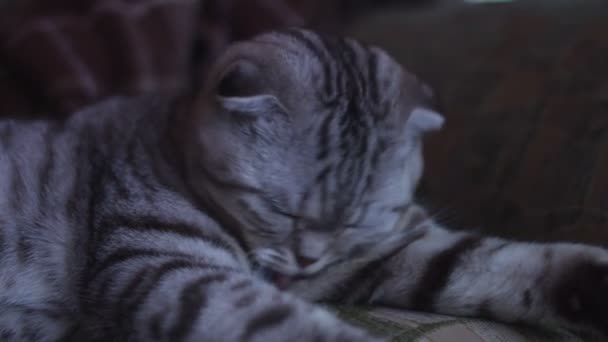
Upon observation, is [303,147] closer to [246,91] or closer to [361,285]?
[246,91]

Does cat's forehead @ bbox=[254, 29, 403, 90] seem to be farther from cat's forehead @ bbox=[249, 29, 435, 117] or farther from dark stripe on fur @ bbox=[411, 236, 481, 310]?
dark stripe on fur @ bbox=[411, 236, 481, 310]

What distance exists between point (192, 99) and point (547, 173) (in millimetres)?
667

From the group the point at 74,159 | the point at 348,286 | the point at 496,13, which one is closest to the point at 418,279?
the point at 348,286

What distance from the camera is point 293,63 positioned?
3.31ft

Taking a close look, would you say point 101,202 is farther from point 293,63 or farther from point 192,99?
point 293,63

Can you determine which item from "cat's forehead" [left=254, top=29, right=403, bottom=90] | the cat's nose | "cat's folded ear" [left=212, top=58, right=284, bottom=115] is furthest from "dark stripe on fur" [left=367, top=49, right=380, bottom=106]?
the cat's nose

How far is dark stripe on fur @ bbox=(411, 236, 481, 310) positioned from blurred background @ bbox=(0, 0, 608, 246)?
0.60 feet

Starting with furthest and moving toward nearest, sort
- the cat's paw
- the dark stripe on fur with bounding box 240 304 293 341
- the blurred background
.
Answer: the blurred background → the cat's paw → the dark stripe on fur with bounding box 240 304 293 341

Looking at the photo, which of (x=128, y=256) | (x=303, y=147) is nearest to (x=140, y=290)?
(x=128, y=256)

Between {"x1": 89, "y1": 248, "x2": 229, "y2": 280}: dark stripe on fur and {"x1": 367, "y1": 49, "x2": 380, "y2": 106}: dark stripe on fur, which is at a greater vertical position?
{"x1": 367, "y1": 49, "x2": 380, "y2": 106}: dark stripe on fur

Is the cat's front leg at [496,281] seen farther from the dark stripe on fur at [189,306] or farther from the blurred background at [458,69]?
the dark stripe on fur at [189,306]

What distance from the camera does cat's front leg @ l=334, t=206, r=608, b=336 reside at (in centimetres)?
92

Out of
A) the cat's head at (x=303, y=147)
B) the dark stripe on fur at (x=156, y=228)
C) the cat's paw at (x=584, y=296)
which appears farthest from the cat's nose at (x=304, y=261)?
the cat's paw at (x=584, y=296)

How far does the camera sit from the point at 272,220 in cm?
101
